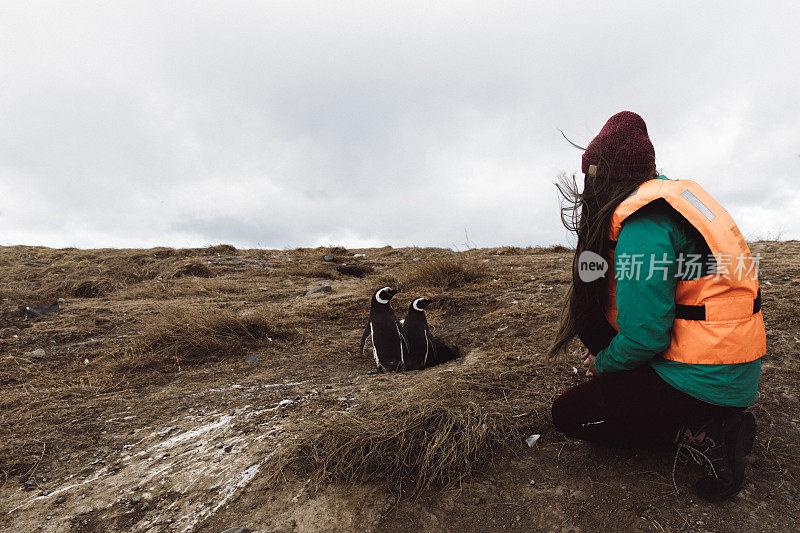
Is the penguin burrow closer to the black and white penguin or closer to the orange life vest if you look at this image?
the black and white penguin

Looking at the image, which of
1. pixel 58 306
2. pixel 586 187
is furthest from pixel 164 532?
pixel 58 306

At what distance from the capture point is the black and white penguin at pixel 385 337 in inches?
174

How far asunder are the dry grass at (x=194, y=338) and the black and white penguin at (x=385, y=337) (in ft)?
3.88

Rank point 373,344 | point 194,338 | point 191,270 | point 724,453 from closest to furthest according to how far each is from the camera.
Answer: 1. point 724,453
2. point 194,338
3. point 373,344
4. point 191,270

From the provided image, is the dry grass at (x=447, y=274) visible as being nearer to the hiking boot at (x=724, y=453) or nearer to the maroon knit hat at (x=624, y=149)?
the maroon knit hat at (x=624, y=149)

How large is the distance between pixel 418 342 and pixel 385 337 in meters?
0.40

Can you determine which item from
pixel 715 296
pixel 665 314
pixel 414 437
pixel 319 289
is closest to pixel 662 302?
pixel 665 314

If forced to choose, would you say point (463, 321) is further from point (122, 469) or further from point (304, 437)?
point (122, 469)

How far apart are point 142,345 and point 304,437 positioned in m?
2.97

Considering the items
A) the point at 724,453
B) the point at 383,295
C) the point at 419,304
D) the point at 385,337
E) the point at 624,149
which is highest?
the point at 624,149

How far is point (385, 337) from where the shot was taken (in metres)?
4.57

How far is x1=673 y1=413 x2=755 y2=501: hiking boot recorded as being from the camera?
2.02 metres

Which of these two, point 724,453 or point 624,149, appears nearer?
point 724,453

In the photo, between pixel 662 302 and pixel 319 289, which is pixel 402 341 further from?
pixel 662 302
